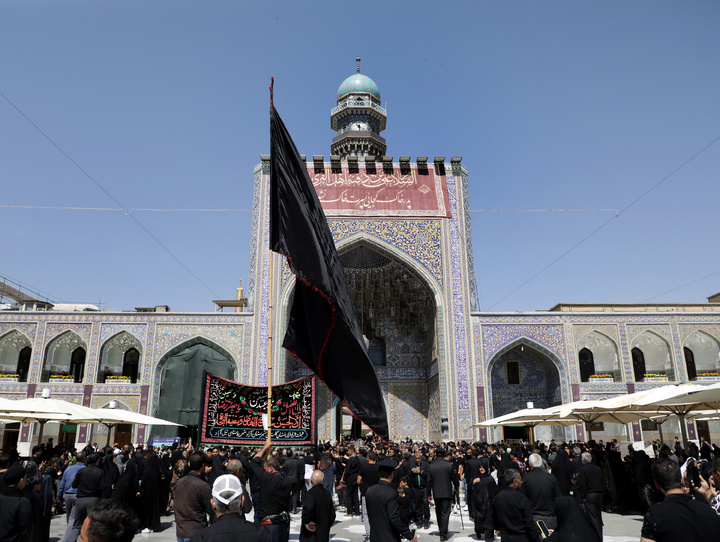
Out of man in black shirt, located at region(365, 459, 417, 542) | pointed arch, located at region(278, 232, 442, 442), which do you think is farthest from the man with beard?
pointed arch, located at region(278, 232, 442, 442)

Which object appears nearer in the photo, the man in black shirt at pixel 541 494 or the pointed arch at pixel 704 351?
the man in black shirt at pixel 541 494

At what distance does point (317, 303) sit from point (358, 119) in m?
24.8

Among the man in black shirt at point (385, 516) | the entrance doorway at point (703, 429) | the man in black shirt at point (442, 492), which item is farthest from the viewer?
the entrance doorway at point (703, 429)

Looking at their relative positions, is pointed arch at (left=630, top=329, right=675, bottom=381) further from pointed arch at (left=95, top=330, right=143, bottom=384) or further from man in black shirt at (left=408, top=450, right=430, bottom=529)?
pointed arch at (left=95, top=330, right=143, bottom=384)

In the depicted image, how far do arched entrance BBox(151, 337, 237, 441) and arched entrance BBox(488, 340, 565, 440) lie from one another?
32.5ft

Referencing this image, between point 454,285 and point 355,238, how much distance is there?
13.4 ft

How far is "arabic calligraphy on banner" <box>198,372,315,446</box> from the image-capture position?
520cm

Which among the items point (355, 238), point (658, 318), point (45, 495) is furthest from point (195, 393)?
point (658, 318)

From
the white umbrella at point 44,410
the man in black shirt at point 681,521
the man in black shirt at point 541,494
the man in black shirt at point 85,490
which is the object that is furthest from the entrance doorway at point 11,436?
the man in black shirt at point 681,521

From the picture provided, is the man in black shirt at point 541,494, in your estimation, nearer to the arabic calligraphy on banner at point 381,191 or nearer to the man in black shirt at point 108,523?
the man in black shirt at point 108,523

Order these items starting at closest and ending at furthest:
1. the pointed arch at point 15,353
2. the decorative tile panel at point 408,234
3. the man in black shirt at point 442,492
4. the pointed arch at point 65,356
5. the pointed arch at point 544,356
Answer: the man in black shirt at point 442,492, the pointed arch at point 544,356, the pointed arch at point 65,356, the pointed arch at point 15,353, the decorative tile panel at point 408,234

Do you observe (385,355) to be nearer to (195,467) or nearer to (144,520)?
(144,520)

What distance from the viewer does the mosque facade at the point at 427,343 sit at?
1980 cm

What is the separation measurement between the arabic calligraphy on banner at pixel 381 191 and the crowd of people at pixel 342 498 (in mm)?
12342
